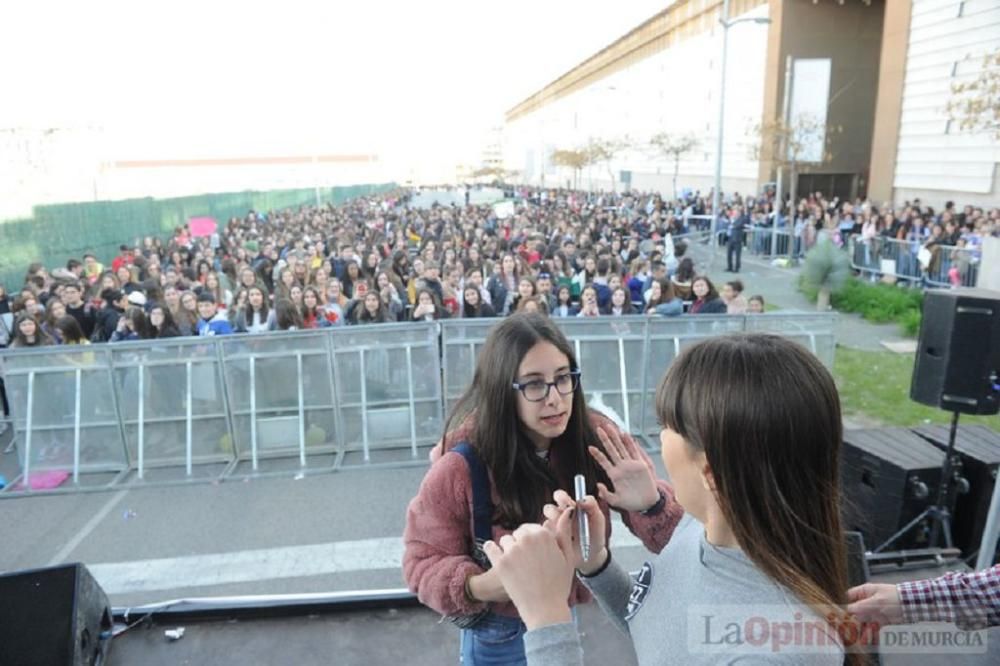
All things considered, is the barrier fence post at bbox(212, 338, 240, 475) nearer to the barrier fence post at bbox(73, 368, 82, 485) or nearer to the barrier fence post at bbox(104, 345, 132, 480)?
the barrier fence post at bbox(104, 345, 132, 480)

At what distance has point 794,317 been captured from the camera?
735cm

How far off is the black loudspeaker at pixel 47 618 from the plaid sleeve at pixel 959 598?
3.33 m

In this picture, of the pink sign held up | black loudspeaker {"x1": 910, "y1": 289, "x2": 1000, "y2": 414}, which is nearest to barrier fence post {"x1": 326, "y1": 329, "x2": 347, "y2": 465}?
black loudspeaker {"x1": 910, "y1": 289, "x2": 1000, "y2": 414}

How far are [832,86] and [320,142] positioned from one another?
71.0 m

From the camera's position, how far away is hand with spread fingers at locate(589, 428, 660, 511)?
6.38 ft

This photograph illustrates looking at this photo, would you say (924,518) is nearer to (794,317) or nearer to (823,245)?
(794,317)

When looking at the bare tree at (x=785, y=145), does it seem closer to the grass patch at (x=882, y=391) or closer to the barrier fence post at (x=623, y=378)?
the grass patch at (x=882, y=391)

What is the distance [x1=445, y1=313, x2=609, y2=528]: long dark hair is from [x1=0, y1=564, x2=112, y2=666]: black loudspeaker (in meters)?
2.20

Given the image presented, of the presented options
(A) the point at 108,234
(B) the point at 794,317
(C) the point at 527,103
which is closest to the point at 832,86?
(B) the point at 794,317

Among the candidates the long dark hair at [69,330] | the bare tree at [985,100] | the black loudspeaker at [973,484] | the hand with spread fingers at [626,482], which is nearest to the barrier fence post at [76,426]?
the long dark hair at [69,330]

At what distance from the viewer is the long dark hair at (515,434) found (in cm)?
192

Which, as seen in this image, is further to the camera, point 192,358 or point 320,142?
point 320,142

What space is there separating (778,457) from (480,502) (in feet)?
3.31

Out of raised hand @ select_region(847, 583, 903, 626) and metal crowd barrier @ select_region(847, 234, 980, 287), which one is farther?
metal crowd barrier @ select_region(847, 234, 980, 287)
